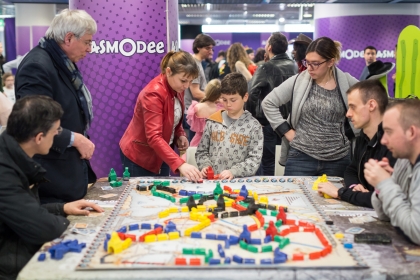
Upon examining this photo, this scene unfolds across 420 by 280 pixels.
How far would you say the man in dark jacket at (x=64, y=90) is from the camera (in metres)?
2.76

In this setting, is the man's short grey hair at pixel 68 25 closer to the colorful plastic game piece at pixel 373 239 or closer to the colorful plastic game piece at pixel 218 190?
the colorful plastic game piece at pixel 218 190

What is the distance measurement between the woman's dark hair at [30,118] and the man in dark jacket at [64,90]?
1.08ft

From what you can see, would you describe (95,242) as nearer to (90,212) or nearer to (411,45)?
(90,212)

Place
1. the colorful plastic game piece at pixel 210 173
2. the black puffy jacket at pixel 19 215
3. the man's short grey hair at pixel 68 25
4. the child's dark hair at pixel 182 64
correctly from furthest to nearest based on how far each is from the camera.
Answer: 1. the child's dark hair at pixel 182 64
2. the colorful plastic game piece at pixel 210 173
3. the man's short grey hair at pixel 68 25
4. the black puffy jacket at pixel 19 215

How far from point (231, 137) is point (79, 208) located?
1288 mm

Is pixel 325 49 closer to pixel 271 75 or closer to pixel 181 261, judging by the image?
pixel 271 75

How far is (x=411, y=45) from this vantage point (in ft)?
14.1

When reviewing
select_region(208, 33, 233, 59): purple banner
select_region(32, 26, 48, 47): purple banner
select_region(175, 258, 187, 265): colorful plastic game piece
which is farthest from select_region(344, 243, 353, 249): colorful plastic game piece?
select_region(208, 33, 233, 59): purple banner

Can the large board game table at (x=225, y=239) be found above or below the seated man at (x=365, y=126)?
below

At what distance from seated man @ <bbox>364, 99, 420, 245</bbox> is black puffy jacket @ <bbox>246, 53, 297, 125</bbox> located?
2.78 m

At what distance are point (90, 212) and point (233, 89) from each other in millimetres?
1397

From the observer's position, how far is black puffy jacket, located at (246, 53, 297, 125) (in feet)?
16.9

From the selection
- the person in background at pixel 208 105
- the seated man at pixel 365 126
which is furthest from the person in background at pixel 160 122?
the person in background at pixel 208 105

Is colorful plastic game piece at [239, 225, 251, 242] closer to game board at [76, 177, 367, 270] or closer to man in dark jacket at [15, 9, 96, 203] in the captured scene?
game board at [76, 177, 367, 270]
